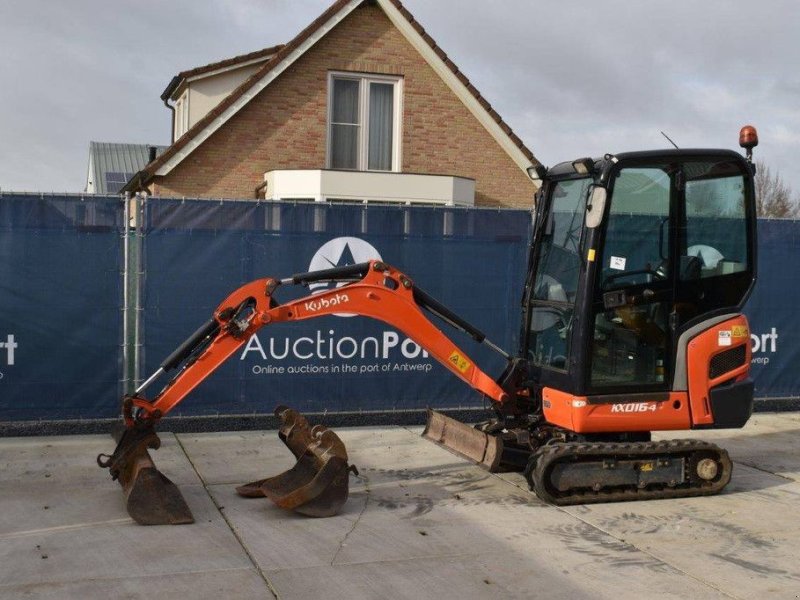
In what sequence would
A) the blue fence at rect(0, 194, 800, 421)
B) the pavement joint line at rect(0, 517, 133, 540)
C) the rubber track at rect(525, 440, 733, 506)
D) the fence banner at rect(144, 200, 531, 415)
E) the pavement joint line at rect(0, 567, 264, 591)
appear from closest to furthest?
the pavement joint line at rect(0, 567, 264, 591), the pavement joint line at rect(0, 517, 133, 540), the rubber track at rect(525, 440, 733, 506), the blue fence at rect(0, 194, 800, 421), the fence banner at rect(144, 200, 531, 415)

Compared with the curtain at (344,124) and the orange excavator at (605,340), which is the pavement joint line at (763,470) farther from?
the curtain at (344,124)

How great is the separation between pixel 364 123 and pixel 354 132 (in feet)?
1.02

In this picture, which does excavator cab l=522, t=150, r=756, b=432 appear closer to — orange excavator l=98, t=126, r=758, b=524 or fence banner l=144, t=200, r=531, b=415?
orange excavator l=98, t=126, r=758, b=524

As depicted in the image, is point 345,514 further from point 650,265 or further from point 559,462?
point 650,265

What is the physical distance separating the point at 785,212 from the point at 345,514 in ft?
145

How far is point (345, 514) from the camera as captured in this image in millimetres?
7883

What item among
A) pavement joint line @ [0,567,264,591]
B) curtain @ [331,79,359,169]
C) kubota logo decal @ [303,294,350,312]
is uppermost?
curtain @ [331,79,359,169]

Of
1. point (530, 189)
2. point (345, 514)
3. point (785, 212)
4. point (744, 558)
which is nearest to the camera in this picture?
point (744, 558)

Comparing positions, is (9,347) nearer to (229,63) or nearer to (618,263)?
(618,263)

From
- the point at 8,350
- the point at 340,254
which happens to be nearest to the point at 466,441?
the point at 340,254

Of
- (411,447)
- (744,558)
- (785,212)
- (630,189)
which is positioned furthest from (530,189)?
(785,212)

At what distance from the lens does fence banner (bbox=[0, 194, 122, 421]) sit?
1034cm

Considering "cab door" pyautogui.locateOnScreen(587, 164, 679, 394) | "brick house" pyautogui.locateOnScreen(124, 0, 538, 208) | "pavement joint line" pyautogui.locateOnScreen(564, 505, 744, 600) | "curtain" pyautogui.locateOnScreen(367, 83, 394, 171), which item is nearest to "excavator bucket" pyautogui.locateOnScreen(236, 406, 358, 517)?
"pavement joint line" pyautogui.locateOnScreen(564, 505, 744, 600)

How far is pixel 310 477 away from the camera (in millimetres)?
8281
